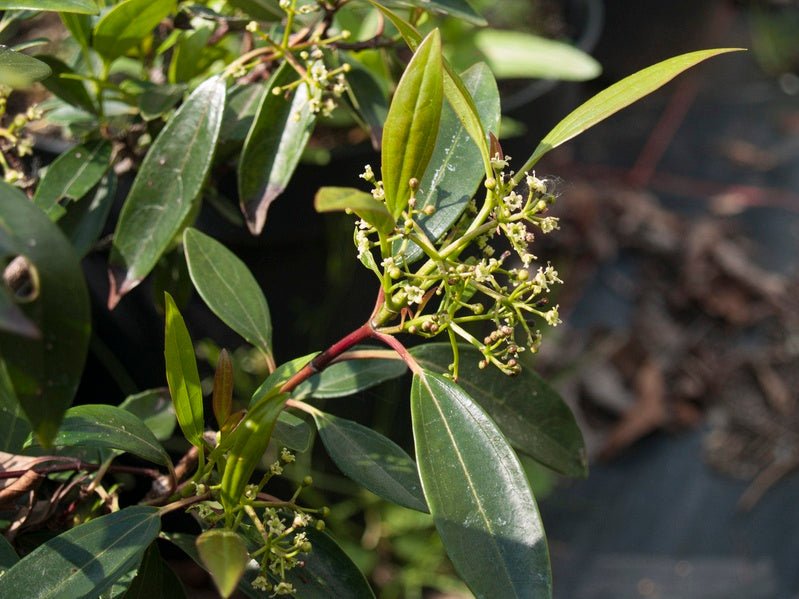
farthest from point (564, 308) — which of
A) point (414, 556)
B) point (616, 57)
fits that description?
point (616, 57)

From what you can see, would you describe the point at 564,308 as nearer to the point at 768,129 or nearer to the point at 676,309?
the point at 676,309

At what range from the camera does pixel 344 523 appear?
1.36 m

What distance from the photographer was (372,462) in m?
0.60

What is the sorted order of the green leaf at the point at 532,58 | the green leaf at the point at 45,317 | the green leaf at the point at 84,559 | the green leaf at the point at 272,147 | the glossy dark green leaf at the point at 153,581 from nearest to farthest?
the green leaf at the point at 45,317 → the green leaf at the point at 84,559 → the glossy dark green leaf at the point at 153,581 → the green leaf at the point at 272,147 → the green leaf at the point at 532,58

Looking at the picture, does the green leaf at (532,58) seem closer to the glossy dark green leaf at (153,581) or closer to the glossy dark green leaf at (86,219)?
the glossy dark green leaf at (86,219)

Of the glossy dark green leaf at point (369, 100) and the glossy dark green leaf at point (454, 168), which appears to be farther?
the glossy dark green leaf at point (369, 100)

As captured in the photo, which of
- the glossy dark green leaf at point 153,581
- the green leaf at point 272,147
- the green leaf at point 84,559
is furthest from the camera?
the green leaf at point 272,147

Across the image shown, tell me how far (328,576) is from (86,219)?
39cm

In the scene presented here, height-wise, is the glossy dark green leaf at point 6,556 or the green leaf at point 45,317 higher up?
the green leaf at point 45,317

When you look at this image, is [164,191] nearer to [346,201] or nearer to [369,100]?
[369,100]

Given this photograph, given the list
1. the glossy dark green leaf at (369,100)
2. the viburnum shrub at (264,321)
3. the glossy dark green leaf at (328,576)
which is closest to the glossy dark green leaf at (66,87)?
the viburnum shrub at (264,321)

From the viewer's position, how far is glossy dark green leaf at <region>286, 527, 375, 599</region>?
0.56 meters

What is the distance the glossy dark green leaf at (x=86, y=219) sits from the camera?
0.77 meters

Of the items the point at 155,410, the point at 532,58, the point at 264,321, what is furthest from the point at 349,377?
the point at 532,58
